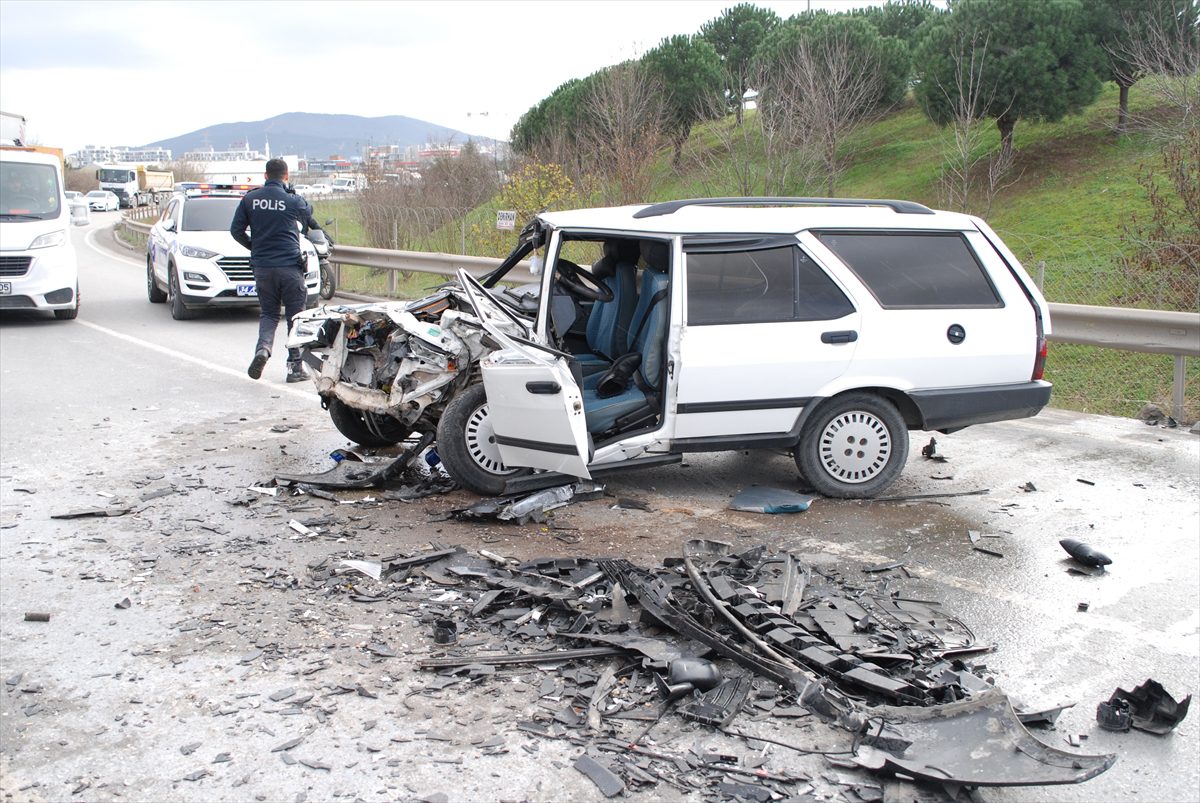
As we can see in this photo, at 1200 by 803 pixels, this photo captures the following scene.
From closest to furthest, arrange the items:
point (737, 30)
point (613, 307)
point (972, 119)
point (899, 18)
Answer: point (613, 307) < point (972, 119) < point (899, 18) < point (737, 30)

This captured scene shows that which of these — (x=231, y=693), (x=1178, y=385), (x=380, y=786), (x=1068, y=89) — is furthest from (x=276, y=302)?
(x=1068, y=89)

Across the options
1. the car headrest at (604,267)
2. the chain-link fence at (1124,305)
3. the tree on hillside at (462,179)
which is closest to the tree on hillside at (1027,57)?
the chain-link fence at (1124,305)

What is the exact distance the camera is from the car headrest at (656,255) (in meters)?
6.34

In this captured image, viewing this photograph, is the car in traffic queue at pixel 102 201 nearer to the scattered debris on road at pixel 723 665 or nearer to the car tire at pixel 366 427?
the car tire at pixel 366 427

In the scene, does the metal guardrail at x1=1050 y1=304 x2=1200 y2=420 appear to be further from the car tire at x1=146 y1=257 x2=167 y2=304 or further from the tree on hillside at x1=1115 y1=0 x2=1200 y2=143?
the car tire at x1=146 y1=257 x2=167 y2=304

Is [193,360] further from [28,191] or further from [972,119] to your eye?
[972,119]

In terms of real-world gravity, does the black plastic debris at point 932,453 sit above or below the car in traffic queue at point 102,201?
below

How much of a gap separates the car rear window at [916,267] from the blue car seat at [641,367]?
3.48ft

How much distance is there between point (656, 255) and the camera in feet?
21.2

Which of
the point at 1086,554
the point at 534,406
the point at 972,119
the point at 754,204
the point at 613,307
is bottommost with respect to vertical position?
the point at 1086,554

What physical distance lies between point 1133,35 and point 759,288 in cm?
2043

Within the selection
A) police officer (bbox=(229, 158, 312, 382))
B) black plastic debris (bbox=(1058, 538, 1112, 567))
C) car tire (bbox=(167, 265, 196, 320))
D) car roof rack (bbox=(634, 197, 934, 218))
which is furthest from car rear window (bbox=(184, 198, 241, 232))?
black plastic debris (bbox=(1058, 538, 1112, 567))

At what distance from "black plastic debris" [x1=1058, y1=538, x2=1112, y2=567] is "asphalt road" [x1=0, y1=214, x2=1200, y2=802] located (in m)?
0.11

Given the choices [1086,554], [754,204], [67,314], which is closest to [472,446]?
[754,204]
